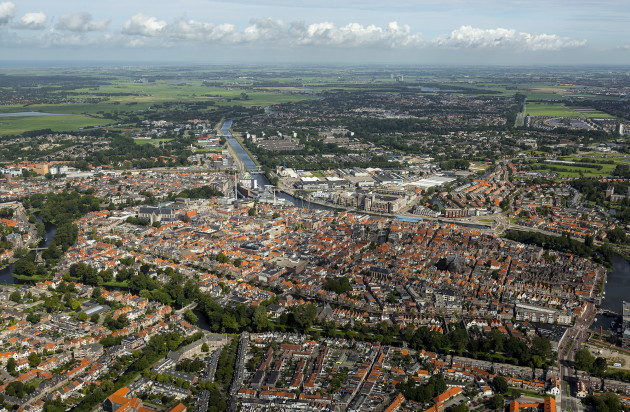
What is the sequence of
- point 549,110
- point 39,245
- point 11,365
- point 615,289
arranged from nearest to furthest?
point 11,365
point 615,289
point 39,245
point 549,110

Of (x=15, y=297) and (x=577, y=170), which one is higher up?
(x=577, y=170)

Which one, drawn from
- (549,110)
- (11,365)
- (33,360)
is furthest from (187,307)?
(549,110)

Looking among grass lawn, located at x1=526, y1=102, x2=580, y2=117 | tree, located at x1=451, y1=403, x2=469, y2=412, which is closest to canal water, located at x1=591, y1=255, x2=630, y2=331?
tree, located at x1=451, y1=403, x2=469, y2=412

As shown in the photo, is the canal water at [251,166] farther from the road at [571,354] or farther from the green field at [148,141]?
the road at [571,354]

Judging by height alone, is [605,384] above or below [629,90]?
below

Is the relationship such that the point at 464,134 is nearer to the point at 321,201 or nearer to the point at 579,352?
the point at 321,201

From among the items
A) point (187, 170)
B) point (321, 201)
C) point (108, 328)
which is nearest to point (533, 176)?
point (321, 201)

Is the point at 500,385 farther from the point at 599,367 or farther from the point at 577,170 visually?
the point at 577,170
